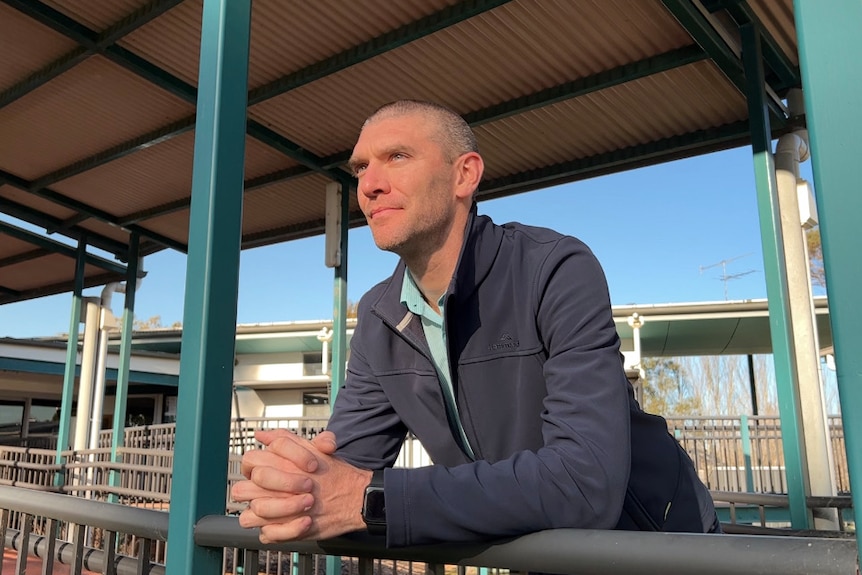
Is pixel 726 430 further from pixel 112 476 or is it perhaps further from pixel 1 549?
pixel 1 549

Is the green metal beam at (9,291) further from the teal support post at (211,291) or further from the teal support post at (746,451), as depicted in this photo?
the teal support post at (211,291)

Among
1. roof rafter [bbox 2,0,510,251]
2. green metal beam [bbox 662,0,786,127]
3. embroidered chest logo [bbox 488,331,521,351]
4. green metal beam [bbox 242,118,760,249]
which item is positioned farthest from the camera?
green metal beam [bbox 242,118,760,249]

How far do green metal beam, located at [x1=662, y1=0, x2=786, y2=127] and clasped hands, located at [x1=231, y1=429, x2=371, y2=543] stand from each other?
182 inches

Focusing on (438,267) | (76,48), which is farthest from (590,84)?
(438,267)

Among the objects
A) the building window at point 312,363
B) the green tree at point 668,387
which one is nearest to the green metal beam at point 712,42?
the building window at point 312,363

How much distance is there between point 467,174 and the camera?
181cm

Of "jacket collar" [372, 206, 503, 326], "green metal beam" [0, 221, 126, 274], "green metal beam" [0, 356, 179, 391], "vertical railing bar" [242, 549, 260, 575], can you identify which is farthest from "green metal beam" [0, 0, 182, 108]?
"green metal beam" [0, 356, 179, 391]

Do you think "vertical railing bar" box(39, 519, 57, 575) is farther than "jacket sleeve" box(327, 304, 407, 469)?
Yes

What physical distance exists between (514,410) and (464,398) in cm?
12

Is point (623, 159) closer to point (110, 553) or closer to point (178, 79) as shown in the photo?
point (178, 79)

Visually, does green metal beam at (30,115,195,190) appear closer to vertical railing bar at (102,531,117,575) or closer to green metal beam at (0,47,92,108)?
green metal beam at (0,47,92,108)

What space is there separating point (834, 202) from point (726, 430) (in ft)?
30.3

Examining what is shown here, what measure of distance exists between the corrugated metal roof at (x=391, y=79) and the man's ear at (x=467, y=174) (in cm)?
382

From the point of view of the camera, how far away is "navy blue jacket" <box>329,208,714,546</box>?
4.08ft
